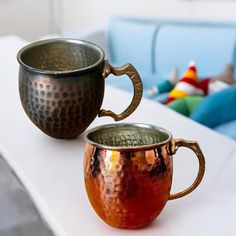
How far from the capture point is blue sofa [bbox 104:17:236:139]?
75.5 inches

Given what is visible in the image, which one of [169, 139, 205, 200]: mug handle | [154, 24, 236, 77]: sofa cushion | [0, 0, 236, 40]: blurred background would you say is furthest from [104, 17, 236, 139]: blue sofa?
[169, 139, 205, 200]: mug handle

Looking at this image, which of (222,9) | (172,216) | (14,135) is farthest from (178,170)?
(222,9)

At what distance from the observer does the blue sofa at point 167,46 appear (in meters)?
1.92

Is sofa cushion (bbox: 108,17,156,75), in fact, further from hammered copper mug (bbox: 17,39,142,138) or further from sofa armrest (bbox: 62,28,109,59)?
hammered copper mug (bbox: 17,39,142,138)

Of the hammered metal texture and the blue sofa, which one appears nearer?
the hammered metal texture

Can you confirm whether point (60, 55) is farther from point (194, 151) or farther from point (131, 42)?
point (131, 42)

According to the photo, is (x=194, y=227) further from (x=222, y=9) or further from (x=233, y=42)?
(x=222, y=9)

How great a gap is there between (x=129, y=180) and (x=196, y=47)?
152cm

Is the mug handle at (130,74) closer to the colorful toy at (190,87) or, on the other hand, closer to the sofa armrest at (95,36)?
the colorful toy at (190,87)

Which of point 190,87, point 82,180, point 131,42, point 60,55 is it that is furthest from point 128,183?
point 131,42

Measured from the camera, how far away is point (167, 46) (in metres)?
2.05

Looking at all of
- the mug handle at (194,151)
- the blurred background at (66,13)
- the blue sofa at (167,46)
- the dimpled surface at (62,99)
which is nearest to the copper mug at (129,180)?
the mug handle at (194,151)

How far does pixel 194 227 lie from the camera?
1.80ft

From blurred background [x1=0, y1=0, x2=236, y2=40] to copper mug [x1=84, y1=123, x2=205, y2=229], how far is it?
1.75 m
